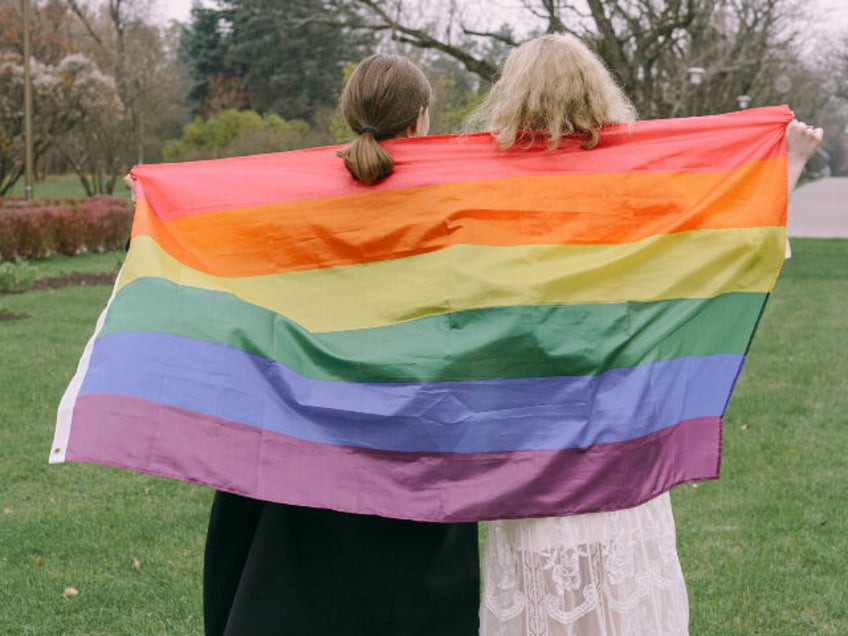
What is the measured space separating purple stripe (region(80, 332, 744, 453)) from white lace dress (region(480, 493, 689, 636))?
0.23 meters

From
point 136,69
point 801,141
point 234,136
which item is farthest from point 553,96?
point 136,69

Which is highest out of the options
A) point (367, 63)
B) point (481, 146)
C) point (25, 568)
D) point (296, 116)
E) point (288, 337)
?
point (367, 63)

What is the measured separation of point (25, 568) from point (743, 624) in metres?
3.18

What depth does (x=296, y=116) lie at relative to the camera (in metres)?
44.1

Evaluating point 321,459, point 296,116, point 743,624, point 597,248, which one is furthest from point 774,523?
point 296,116

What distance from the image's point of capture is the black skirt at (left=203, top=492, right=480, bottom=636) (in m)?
2.89

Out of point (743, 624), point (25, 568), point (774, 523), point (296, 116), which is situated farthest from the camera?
point (296, 116)

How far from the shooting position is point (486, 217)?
9.56 feet

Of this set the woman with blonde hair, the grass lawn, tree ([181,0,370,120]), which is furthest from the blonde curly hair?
tree ([181,0,370,120])

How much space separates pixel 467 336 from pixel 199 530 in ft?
10.2

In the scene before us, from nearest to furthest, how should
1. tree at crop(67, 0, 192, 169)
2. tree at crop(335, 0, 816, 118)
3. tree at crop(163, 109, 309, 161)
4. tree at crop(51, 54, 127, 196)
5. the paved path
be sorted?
tree at crop(335, 0, 816, 118) → tree at crop(51, 54, 127, 196) → the paved path → tree at crop(163, 109, 309, 161) → tree at crop(67, 0, 192, 169)

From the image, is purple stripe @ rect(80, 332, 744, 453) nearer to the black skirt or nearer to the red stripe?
the black skirt

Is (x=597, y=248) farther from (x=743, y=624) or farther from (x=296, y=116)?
(x=296, y=116)

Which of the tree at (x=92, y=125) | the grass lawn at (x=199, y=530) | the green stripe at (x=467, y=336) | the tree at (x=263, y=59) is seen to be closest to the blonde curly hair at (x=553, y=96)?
the green stripe at (x=467, y=336)
